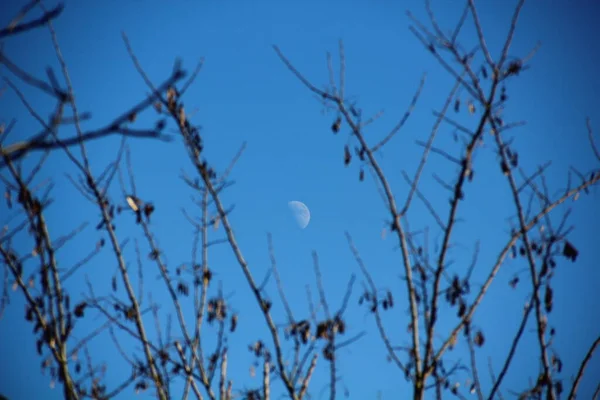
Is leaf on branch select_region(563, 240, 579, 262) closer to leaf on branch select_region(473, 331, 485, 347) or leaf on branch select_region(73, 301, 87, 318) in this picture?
leaf on branch select_region(473, 331, 485, 347)

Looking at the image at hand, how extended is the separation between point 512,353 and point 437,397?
83cm

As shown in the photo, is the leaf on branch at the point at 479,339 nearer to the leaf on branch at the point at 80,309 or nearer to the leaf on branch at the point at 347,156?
the leaf on branch at the point at 347,156

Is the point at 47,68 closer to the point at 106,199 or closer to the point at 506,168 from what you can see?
the point at 106,199

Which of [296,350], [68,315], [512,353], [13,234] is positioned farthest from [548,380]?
[13,234]

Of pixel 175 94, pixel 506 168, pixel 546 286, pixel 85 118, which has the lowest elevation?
pixel 85 118

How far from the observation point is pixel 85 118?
3.54 feet

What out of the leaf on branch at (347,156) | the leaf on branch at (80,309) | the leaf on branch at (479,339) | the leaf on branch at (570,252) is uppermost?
the leaf on branch at (347,156)

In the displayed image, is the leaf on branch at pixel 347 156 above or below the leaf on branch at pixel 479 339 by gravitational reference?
above

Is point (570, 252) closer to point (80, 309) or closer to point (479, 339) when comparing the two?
point (479, 339)

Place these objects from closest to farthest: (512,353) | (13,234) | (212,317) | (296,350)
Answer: (512,353) < (13,234) < (296,350) < (212,317)

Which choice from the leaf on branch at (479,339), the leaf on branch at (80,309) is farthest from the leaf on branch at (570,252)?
the leaf on branch at (80,309)

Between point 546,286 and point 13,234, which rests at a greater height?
point 546,286

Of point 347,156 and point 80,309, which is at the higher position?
point 347,156

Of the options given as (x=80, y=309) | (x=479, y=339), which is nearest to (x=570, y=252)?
(x=479, y=339)
